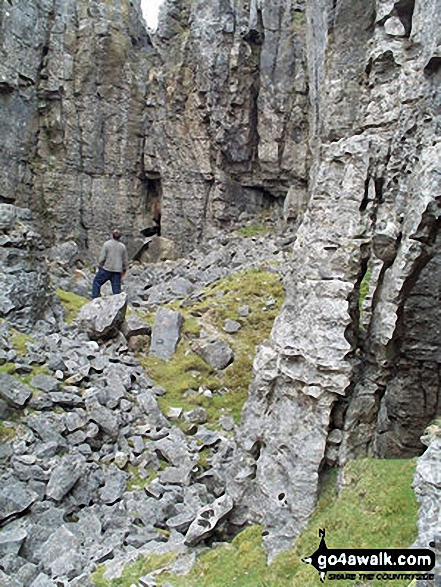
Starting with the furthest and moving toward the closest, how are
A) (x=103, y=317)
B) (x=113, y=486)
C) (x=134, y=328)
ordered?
(x=134, y=328), (x=103, y=317), (x=113, y=486)

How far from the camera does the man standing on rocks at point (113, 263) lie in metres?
16.5

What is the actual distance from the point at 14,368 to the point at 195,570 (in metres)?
6.32

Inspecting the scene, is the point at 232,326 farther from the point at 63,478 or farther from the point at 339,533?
the point at 339,533

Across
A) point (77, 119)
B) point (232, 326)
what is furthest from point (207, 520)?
point (77, 119)

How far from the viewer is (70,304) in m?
16.2

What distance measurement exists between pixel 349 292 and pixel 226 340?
809cm

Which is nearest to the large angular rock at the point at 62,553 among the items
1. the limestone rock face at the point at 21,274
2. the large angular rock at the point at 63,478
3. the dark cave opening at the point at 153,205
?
the large angular rock at the point at 63,478

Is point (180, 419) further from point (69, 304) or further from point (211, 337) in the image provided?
point (69, 304)

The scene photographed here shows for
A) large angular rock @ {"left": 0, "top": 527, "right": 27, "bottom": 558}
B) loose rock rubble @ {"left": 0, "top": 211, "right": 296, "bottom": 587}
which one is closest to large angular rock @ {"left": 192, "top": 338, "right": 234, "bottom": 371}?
loose rock rubble @ {"left": 0, "top": 211, "right": 296, "bottom": 587}

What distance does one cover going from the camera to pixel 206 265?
2550cm

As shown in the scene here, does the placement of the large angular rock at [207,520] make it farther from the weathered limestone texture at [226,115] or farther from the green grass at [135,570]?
→ the weathered limestone texture at [226,115]

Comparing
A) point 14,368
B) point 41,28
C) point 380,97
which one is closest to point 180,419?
point 14,368

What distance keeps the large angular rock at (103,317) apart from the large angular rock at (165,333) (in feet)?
3.71

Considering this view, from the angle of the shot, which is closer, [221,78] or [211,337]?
[211,337]
